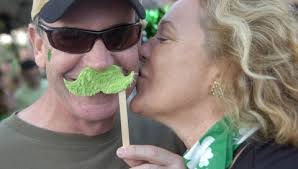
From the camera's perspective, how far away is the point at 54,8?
2.04 meters

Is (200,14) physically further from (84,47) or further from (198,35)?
(84,47)

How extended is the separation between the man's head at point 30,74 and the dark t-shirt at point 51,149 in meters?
4.48

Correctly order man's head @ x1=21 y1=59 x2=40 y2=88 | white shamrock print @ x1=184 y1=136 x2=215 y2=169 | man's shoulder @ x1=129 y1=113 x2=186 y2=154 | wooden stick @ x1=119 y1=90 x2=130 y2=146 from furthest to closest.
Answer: man's head @ x1=21 y1=59 x2=40 y2=88 < man's shoulder @ x1=129 y1=113 x2=186 y2=154 < white shamrock print @ x1=184 y1=136 x2=215 y2=169 < wooden stick @ x1=119 y1=90 x2=130 y2=146

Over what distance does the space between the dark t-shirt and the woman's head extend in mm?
244

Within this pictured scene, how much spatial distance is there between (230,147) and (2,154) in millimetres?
891

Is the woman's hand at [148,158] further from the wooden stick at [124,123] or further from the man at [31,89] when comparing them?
the man at [31,89]

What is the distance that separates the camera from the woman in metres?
1.95

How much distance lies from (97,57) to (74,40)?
0.11 meters

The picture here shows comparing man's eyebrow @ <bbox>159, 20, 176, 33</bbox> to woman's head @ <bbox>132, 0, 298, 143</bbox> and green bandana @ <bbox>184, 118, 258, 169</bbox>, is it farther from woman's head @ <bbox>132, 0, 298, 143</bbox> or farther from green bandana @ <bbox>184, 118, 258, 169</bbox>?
green bandana @ <bbox>184, 118, 258, 169</bbox>

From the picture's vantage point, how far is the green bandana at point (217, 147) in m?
2.01

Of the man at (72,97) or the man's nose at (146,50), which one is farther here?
the man's nose at (146,50)

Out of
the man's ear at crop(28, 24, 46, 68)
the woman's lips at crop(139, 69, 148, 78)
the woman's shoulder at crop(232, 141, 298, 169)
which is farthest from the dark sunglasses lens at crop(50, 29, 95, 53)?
the woman's shoulder at crop(232, 141, 298, 169)

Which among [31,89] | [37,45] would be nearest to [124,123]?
[37,45]

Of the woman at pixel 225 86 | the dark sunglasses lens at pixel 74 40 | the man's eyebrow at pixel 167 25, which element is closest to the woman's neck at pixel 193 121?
the woman at pixel 225 86
